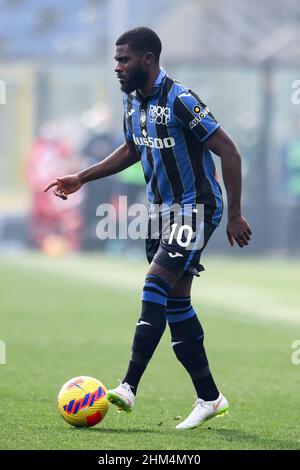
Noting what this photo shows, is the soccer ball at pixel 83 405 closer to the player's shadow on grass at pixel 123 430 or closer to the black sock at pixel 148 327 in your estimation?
the player's shadow on grass at pixel 123 430

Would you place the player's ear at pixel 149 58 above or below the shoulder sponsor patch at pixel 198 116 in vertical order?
above

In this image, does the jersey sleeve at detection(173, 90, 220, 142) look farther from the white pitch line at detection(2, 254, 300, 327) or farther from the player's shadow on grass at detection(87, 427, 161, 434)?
the white pitch line at detection(2, 254, 300, 327)

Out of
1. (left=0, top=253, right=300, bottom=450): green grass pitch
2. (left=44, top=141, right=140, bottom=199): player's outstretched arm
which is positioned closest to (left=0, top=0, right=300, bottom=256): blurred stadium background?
(left=0, top=253, right=300, bottom=450): green grass pitch

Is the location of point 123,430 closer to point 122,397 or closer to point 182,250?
point 122,397

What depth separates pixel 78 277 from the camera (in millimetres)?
19812

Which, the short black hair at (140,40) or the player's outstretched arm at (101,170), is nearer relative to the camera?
the short black hair at (140,40)

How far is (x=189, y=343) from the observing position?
666 centimetres

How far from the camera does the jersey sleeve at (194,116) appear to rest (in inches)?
251

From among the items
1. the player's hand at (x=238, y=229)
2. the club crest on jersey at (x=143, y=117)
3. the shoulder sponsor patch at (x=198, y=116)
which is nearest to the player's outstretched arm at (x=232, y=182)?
the player's hand at (x=238, y=229)

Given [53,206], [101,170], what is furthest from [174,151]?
[53,206]

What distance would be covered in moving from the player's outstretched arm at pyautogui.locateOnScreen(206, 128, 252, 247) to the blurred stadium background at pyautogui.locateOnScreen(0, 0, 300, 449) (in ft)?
3.28

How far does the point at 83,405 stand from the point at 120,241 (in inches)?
801

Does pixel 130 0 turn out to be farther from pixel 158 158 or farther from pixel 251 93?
pixel 158 158

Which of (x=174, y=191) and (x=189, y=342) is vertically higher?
(x=174, y=191)
